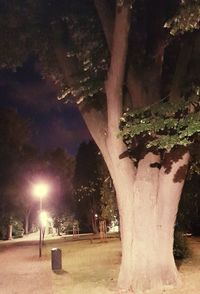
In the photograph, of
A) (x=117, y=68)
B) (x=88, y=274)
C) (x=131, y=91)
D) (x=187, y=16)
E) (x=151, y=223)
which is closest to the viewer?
(x=187, y=16)

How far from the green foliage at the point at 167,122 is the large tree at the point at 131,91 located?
0.15 ft

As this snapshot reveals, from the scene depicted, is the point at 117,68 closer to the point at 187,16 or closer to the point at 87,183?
the point at 187,16

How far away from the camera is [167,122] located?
35.9 feet

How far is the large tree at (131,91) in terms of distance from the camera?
12.1 meters

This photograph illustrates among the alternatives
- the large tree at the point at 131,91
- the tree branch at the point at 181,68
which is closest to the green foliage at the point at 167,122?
the large tree at the point at 131,91

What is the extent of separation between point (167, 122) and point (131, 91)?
233cm

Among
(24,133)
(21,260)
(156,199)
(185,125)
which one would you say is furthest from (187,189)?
(24,133)

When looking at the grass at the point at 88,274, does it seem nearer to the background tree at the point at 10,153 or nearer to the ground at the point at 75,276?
the ground at the point at 75,276

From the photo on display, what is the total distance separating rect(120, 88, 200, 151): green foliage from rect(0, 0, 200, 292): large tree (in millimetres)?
44

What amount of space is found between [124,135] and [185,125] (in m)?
1.84

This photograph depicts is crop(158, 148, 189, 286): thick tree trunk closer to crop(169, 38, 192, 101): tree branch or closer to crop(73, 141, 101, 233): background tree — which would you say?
crop(169, 38, 192, 101): tree branch

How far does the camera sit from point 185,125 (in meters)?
10.9

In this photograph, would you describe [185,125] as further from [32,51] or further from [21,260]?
[21,260]

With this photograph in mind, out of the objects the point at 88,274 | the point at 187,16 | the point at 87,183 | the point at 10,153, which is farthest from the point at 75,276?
the point at 10,153
